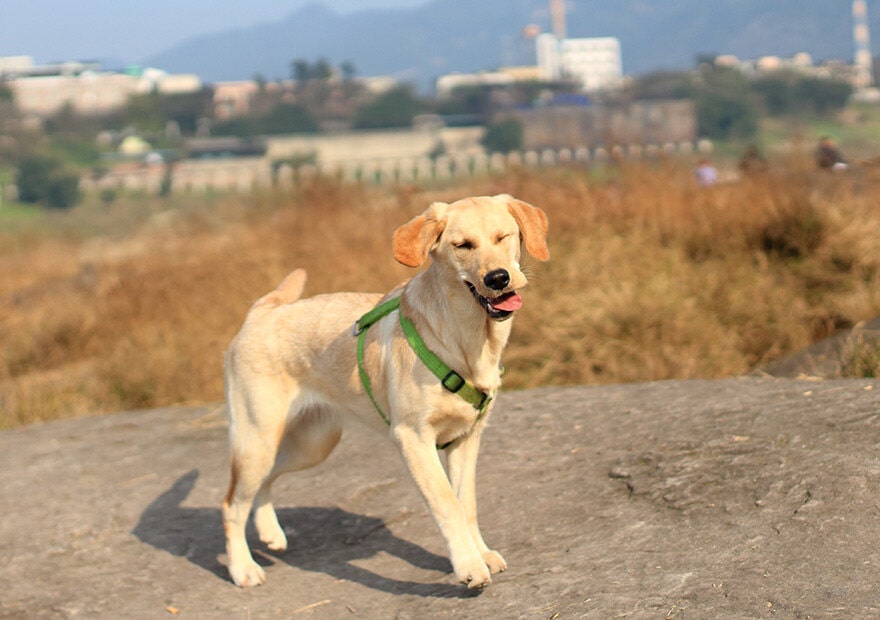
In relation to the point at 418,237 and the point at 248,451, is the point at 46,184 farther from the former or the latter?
the point at 418,237

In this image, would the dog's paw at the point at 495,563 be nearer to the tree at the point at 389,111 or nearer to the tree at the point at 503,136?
the tree at the point at 503,136

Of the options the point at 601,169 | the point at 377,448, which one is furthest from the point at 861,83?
the point at 377,448

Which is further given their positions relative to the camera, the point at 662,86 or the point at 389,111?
the point at 389,111

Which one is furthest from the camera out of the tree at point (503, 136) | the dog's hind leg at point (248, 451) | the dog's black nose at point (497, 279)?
the tree at point (503, 136)

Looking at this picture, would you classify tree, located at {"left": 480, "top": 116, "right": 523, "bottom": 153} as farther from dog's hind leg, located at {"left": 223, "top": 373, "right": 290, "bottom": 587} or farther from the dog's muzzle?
the dog's muzzle

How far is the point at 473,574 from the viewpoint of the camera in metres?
4.29

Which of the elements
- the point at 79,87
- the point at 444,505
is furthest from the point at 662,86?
the point at 444,505

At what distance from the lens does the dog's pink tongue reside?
416 centimetres

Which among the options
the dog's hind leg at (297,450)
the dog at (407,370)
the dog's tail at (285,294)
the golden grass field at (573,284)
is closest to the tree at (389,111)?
the golden grass field at (573,284)

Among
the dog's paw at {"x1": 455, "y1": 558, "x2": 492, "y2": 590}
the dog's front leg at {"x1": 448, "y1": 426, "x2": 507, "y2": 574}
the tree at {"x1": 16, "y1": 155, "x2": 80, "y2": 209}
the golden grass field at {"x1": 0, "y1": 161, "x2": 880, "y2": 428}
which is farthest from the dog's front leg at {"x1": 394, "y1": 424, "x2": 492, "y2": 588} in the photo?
the tree at {"x1": 16, "y1": 155, "x2": 80, "y2": 209}

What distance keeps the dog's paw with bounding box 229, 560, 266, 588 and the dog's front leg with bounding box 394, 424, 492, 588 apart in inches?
47.0

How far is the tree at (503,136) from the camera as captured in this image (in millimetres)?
85856

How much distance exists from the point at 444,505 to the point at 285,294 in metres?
1.73

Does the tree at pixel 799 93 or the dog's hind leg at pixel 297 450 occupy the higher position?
the dog's hind leg at pixel 297 450
